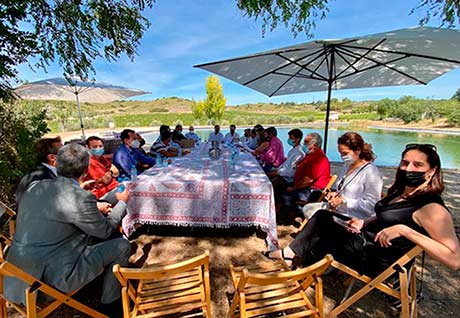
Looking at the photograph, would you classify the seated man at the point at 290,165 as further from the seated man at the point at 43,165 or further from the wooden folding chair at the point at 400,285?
the seated man at the point at 43,165

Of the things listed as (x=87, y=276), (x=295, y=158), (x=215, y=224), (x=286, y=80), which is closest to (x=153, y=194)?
(x=215, y=224)

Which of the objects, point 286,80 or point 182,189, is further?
point 286,80

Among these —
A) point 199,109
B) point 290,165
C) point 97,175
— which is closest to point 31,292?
point 97,175

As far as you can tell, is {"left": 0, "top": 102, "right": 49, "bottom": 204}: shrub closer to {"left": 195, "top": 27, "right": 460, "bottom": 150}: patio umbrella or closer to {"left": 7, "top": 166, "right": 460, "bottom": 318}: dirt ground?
{"left": 7, "top": 166, "right": 460, "bottom": 318}: dirt ground

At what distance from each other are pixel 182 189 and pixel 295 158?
187cm

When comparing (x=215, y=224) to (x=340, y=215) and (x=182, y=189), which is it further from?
(x=340, y=215)

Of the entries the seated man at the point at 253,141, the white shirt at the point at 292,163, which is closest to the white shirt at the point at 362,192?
the white shirt at the point at 292,163

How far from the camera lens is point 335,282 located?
2.07m

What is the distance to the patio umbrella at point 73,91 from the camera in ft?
17.9

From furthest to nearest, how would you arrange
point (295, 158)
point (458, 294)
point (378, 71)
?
point (378, 71)
point (295, 158)
point (458, 294)

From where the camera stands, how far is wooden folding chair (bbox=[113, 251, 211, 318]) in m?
1.16

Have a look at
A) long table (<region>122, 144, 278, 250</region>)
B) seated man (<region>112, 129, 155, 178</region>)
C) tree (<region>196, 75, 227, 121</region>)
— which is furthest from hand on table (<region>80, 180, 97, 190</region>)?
tree (<region>196, 75, 227, 121</region>)

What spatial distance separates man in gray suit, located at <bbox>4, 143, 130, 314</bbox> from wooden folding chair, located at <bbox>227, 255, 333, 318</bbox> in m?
0.99

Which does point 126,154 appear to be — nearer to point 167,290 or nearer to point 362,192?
point 167,290
